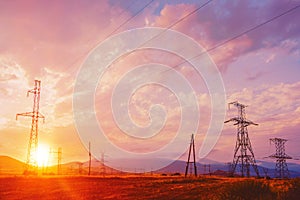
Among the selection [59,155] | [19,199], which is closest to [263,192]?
[19,199]

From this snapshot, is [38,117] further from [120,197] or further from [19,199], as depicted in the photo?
[120,197]

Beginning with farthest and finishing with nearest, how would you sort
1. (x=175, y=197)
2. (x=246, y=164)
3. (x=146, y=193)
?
(x=246, y=164) → (x=146, y=193) → (x=175, y=197)

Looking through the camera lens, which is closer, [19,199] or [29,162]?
[19,199]

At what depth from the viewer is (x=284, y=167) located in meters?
95.8

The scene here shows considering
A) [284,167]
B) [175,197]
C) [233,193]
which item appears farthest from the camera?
[284,167]

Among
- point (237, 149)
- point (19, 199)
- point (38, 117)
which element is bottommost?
point (19, 199)

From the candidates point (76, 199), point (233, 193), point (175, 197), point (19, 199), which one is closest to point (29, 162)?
point (19, 199)

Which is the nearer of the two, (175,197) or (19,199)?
(175,197)

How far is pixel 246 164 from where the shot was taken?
7469 centimetres

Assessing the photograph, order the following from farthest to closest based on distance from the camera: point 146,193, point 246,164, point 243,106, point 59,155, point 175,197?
point 59,155
point 243,106
point 246,164
point 146,193
point 175,197

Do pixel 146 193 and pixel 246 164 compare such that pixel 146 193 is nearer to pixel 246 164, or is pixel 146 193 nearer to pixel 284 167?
pixel 246 164

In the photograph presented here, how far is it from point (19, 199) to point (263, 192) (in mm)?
25871

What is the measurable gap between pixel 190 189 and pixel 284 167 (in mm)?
68822

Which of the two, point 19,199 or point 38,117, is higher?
point 38,117
